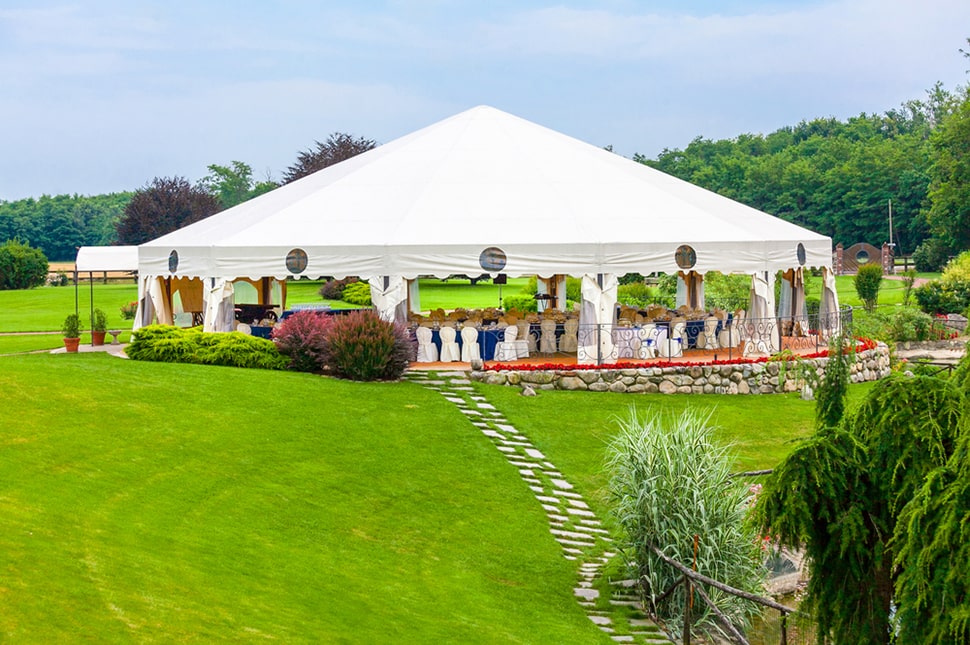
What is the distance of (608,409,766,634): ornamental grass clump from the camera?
1153 cm

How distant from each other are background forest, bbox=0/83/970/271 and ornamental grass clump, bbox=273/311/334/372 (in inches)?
1776

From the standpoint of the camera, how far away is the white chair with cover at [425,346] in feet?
76.4

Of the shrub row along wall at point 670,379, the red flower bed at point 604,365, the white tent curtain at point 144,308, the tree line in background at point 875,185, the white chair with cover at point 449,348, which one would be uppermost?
the tree line in background at point 875,185

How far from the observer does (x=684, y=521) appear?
11.8 m

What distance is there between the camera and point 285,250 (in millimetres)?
23344

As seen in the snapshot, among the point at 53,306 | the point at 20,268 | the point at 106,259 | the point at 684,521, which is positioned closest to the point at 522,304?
the point at 106,259

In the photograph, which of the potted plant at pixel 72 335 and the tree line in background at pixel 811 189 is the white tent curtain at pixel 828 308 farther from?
the tree line in background at pixel 811 189

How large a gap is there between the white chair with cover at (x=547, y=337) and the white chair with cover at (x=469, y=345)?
1834 mm

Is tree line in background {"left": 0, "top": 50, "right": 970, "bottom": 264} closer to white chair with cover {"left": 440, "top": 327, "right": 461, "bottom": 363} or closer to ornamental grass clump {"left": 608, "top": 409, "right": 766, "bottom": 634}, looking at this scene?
white chair with cover {"left": 440, "top": 327, "right": 461, "bottom": 363}

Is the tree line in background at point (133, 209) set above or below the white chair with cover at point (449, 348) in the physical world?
above

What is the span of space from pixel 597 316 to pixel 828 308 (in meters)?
6.97

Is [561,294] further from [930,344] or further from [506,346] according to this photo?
[930,344]

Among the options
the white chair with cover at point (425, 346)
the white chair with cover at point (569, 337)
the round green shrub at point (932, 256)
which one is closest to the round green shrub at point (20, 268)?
the white chair with cover at point (425, 346)

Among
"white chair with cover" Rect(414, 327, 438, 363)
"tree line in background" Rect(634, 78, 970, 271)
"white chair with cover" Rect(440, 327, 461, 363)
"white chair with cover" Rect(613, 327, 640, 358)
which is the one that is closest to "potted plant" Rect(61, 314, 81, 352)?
"white chair with cover" Rect(414, 327, 438, 363)
